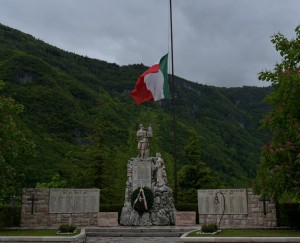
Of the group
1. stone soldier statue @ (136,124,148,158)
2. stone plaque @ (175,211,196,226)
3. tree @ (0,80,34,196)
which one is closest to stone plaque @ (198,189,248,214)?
stone plaque @ (175,211,196,226)

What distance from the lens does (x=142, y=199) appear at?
64.8ft

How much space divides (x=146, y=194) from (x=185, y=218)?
2274 millimetres

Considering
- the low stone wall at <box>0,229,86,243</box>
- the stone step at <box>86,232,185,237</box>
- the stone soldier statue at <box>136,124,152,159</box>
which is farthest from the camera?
the stone soldier statue at <box>136,124,152,159</box>

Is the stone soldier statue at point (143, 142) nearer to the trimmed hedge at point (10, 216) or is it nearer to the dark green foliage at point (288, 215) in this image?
the trimmed hedge at point (10, 216)

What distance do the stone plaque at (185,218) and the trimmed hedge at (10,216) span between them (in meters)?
7.76

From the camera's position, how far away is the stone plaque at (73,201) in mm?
19766

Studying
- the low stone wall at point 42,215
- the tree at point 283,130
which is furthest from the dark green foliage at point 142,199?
the tree at point 283,130

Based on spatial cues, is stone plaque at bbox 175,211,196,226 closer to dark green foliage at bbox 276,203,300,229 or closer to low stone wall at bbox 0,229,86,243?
dark green foliage at bbox 276,203,300,229

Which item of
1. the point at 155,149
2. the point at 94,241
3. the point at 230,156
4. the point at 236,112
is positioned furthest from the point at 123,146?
the point at 236,112

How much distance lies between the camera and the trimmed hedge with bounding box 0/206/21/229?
18188 millimetres

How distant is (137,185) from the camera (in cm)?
2070

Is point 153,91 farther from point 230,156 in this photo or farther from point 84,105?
point 230,156

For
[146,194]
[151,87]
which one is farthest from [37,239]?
[151,87]

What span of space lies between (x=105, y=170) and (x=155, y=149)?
494 cm
